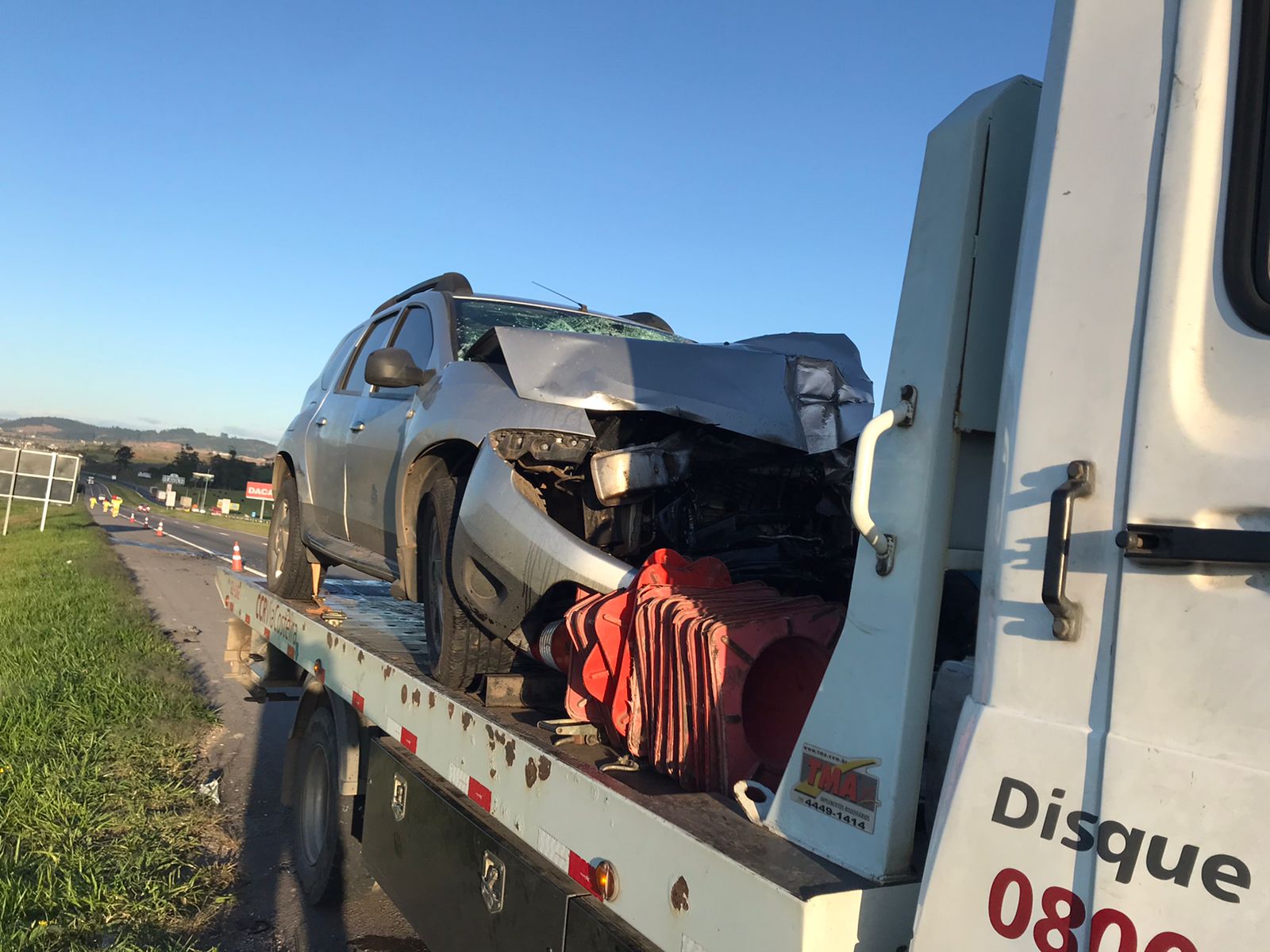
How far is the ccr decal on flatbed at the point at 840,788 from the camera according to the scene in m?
1.82

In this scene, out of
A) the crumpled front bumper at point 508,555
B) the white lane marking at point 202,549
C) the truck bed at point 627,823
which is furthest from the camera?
the white lane marking at point 202,549

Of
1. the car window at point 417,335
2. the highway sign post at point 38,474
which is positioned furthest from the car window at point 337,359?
the highway sign post at point 38,474

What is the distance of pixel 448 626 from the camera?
374 centimetres

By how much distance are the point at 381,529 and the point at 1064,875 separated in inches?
153

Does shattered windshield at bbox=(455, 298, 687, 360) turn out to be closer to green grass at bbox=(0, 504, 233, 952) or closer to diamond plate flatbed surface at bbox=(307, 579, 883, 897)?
diamond plate flatbed surface at bbox=(307, 579, 883, 897)

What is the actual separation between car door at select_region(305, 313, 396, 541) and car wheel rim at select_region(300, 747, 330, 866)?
4.00 ft

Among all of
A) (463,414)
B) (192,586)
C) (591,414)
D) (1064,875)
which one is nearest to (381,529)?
(463,414)

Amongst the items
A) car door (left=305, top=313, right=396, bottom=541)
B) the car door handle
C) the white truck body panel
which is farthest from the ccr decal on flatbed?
car door (left=305, top=313, right=396, bottom=541)

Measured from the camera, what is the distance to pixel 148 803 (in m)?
5.72

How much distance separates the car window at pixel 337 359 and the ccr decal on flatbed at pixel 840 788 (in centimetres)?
488

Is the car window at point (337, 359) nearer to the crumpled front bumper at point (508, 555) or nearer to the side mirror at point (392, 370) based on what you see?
the side mirror at point (392, 370)

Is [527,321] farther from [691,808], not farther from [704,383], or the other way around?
[691,808]

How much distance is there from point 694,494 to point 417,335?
81.3 inches

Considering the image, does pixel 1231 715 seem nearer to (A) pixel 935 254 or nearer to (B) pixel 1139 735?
(B) pixel 1139 735
